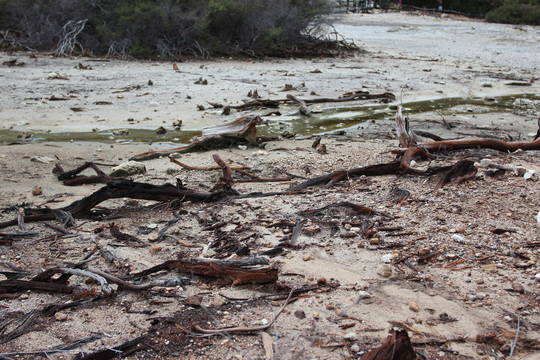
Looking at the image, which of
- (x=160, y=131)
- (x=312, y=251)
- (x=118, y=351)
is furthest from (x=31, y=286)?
(x=160, y=131)

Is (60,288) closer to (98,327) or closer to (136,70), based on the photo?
(98,327)

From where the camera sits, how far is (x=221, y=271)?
100 inches

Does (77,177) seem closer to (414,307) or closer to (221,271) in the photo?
(221,271)

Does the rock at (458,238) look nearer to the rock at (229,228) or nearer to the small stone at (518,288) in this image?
the small stone at (518,288)

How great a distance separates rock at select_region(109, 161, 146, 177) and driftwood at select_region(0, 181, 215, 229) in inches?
37.1

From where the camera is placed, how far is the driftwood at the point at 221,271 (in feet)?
8.10

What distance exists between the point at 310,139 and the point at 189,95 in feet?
9.77

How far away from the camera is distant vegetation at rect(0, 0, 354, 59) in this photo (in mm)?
11477

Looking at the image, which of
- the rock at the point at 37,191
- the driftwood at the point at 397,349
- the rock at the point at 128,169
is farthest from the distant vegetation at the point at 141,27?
the driftwood at the point at 397,349

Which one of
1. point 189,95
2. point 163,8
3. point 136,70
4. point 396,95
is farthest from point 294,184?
point 163,8

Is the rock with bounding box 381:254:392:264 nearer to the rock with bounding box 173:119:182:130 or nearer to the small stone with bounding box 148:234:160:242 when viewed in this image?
the small stone with bounding box 148:234:160:242

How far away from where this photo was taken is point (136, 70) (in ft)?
32.8

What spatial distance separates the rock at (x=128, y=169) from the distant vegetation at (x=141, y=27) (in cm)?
731

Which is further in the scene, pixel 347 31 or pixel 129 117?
pixel 347 31
